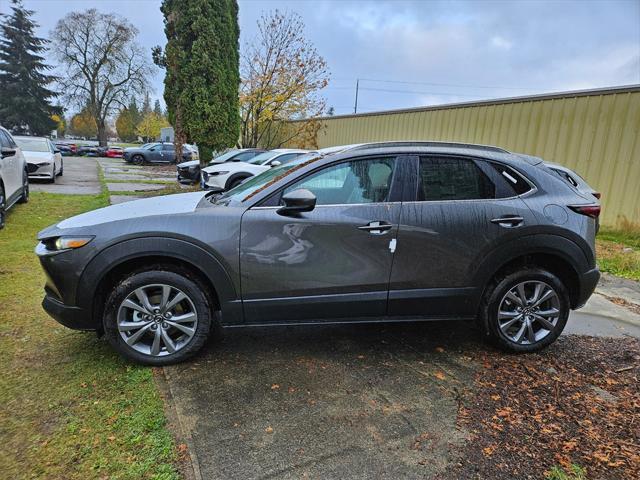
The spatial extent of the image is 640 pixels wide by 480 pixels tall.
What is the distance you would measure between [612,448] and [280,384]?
79.4 inches

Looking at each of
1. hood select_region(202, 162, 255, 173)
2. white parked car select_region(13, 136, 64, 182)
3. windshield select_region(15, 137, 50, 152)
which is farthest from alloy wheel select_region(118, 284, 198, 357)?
windshield select_region(15, 137, 50, 152)

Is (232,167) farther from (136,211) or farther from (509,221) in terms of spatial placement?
(509,221)

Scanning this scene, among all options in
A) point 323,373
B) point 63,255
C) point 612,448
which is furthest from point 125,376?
point 612,448

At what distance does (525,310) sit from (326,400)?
1.81 metres

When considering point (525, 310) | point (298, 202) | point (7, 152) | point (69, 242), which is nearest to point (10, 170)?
point (7, 152)

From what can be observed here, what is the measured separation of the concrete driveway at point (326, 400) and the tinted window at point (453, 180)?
1.31 m

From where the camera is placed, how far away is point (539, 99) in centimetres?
937

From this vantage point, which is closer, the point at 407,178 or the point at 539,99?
the point at 407,178

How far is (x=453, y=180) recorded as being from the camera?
3391 mm

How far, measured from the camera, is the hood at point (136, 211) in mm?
3123

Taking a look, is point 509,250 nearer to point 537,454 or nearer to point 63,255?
point 537,454

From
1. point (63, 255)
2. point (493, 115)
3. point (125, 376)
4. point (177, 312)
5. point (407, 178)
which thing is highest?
point (493, 115)

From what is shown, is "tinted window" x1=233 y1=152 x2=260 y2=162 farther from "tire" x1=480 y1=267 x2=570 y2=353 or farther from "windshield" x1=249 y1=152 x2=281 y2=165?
"tire" x1=480 y1=267 x2=570 y2=353

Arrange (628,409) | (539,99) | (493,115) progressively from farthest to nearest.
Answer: (493,115) < (539,99) < (628,409)
